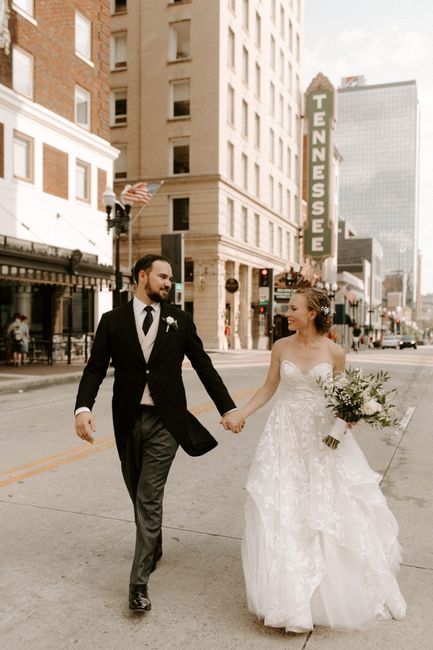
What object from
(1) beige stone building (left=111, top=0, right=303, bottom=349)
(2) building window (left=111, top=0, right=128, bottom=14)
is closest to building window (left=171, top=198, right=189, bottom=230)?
(1) beige stone building (left=111, top=0, right=303, bottom=349)

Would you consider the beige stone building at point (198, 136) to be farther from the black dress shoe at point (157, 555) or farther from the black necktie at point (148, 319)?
the black necktie at point (148, 319)

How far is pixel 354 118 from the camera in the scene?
7205 inches

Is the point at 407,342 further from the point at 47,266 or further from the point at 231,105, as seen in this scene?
the point at 47,266

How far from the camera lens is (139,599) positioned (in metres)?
3.55

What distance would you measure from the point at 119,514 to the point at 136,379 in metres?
2.05

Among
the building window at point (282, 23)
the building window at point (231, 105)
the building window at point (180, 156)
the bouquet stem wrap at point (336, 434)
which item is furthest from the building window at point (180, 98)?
the bouquet stem wrap at point (336, 434)

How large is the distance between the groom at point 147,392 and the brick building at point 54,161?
591 inches

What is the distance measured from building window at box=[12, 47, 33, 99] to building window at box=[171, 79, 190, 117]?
16.9m

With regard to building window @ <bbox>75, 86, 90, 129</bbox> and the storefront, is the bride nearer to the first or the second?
the storefront

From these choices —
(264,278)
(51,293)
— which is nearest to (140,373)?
(51,293)

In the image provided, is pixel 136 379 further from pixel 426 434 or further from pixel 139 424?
pixel 426 434

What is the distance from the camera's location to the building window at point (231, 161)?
39478 millimetres

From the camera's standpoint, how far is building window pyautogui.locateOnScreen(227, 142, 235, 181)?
39478 mm

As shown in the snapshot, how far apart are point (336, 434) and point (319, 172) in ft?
173
